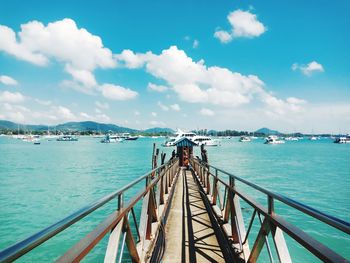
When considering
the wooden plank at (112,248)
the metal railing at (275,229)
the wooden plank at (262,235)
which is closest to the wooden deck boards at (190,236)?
the metal railing at (275,229)

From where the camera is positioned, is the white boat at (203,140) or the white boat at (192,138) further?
the white boat at (203,140)

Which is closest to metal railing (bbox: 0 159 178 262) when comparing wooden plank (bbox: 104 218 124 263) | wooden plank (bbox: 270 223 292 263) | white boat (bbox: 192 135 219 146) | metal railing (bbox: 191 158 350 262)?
wooden plank (bbox: 104 218 124 263)

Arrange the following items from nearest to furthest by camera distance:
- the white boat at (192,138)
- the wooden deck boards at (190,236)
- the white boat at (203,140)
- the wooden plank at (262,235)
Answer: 1. the wooden plank at (262,235)
2. the wooden deck boards at (190,236)
3. the white boat at (192,138)
4. the white boat at (203,140)

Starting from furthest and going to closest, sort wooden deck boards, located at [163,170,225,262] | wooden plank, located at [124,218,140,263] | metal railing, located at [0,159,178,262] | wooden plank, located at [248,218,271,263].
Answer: wooden deck boards, located at [163,170,225,262], wooden plank, located at [124,218,140,263], wooden plank, located at [248,218,271,263], metal railing, located at [0,159,178,262]

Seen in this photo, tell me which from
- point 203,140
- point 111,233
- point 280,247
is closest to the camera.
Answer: point 280,247

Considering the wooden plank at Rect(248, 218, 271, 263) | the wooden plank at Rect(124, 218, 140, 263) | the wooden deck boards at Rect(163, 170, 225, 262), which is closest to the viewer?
the wooden plank at Rect(248, 218, 271, 263)

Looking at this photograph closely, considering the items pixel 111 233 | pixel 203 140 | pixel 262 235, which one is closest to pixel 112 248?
pixel 111 233

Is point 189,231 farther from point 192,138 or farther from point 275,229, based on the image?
point 192,138

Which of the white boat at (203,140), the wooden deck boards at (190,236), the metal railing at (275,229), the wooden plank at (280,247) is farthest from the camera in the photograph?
the white boat at (203,140)

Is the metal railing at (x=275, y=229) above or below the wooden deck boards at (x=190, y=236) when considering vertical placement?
above

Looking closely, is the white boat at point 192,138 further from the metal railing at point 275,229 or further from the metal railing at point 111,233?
the metal railing at point 111,233

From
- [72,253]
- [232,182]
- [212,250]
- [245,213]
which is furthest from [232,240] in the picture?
[245,213]

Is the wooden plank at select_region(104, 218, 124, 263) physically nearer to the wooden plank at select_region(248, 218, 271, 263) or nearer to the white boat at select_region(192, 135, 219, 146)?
the wooden plank at select_region(248, 218, 271, 263)

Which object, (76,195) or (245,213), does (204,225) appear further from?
(76,195)
